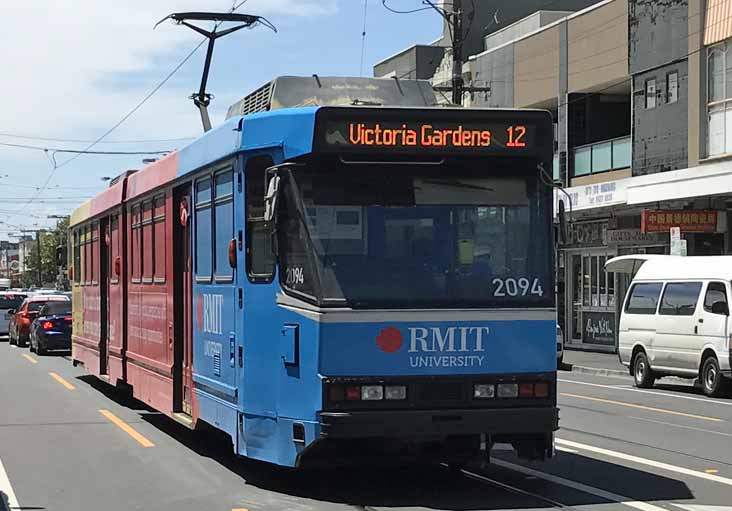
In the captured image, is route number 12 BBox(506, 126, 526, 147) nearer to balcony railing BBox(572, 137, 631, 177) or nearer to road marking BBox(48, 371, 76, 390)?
road marking BBox(48, 371, 76, 390)

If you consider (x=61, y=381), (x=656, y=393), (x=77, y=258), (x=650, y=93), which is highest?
(x=650, y=93)

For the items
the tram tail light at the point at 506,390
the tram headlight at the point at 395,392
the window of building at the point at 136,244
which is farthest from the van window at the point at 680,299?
the tram headlight at the point at 395,392

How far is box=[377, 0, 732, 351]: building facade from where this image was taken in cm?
2845

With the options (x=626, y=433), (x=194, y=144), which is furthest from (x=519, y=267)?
(x=626, y=433)

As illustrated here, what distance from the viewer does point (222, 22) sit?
2877 centimetres

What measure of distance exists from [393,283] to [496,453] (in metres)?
3.69

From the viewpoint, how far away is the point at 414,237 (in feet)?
30.1

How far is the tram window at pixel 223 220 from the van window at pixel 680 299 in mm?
12944

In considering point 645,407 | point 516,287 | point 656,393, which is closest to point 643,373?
point 656,393

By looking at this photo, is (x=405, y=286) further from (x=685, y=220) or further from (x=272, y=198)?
(x=685, y=220)

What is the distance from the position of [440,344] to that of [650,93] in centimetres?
2365

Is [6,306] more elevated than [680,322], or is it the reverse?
[680,322]

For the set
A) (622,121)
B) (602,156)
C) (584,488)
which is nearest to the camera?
(584,488)

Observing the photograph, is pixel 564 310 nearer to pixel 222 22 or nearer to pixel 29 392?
pixel 222 22
